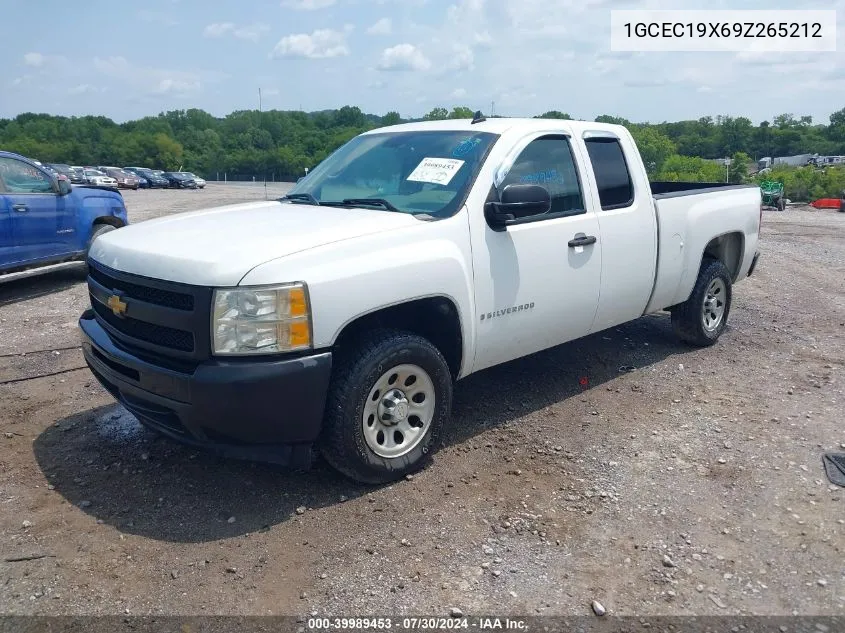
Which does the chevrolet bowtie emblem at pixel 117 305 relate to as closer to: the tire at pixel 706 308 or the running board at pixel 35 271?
the tire at pixel 706 308

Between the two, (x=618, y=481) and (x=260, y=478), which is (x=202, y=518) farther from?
(x=618, y=481)

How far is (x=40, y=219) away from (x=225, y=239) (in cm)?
611

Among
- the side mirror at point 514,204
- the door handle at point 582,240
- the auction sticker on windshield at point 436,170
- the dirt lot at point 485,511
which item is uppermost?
the auction sticker on windshield at point 436,170

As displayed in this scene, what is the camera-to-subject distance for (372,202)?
4.42 metres

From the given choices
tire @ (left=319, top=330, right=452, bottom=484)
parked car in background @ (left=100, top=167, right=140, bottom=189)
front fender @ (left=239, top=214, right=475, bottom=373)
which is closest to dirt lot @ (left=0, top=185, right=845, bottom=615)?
tire @ (left=319, top=330, right=452, bottom=484)

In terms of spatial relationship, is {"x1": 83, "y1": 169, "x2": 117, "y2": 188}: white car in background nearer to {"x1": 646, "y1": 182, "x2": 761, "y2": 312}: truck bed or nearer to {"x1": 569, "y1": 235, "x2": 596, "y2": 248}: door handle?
{"x1": 646, "y1": 182, "x2": 761, "y2": 312}: truck bed

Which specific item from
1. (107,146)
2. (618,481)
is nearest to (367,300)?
(618,481)

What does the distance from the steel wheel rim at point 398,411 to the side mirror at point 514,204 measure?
3.28 ft

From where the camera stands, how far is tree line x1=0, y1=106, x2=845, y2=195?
2377 inches

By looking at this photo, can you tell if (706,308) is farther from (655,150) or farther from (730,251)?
(655,150)

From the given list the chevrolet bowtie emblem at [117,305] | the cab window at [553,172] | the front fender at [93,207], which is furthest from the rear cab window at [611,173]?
the front fender at [93,207]

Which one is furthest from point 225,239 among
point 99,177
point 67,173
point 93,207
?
point 99,177

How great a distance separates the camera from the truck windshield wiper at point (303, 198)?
4.81m

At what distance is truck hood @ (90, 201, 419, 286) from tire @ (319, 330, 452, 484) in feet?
2.01
